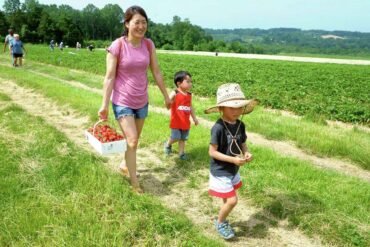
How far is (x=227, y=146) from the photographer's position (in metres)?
3.74

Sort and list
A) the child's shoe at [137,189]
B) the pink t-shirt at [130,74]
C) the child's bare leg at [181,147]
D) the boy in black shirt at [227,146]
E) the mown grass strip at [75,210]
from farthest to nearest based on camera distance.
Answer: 1. the child's bare leg at [181,147]
2. the child's shoe at [137,189]
3. the pink t-shirt at [130,74]
4. the boy in black shirt at [227,146]
5. the mown grass strip at [75,210]

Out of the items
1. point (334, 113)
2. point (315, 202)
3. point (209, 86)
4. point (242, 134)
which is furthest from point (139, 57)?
point (209, 86)

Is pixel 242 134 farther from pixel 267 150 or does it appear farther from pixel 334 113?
pixel 334 113

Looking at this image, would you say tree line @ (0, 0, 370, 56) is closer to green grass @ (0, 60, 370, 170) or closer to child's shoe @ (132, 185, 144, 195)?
green grass @ (0, 60, 370, 170)

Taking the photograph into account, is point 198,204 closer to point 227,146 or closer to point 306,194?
point 227,146

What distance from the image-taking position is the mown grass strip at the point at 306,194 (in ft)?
12.8

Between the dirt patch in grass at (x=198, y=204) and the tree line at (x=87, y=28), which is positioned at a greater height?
the tree line at (x=87, y=28)

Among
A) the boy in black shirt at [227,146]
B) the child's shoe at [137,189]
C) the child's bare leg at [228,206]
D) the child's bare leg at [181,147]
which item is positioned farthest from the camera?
the child's bare leg at [181,147]

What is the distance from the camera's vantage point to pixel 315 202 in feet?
14.4

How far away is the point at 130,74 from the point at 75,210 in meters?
1.79

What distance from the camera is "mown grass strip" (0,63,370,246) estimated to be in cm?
389

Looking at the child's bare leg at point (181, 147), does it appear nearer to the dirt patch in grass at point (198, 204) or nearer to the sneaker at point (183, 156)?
the sneaker at point (183, 156)

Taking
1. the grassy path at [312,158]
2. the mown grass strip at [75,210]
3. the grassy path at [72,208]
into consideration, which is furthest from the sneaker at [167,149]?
the grassy path at [312,158]

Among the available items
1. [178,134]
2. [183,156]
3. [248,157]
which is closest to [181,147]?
[183,156]
